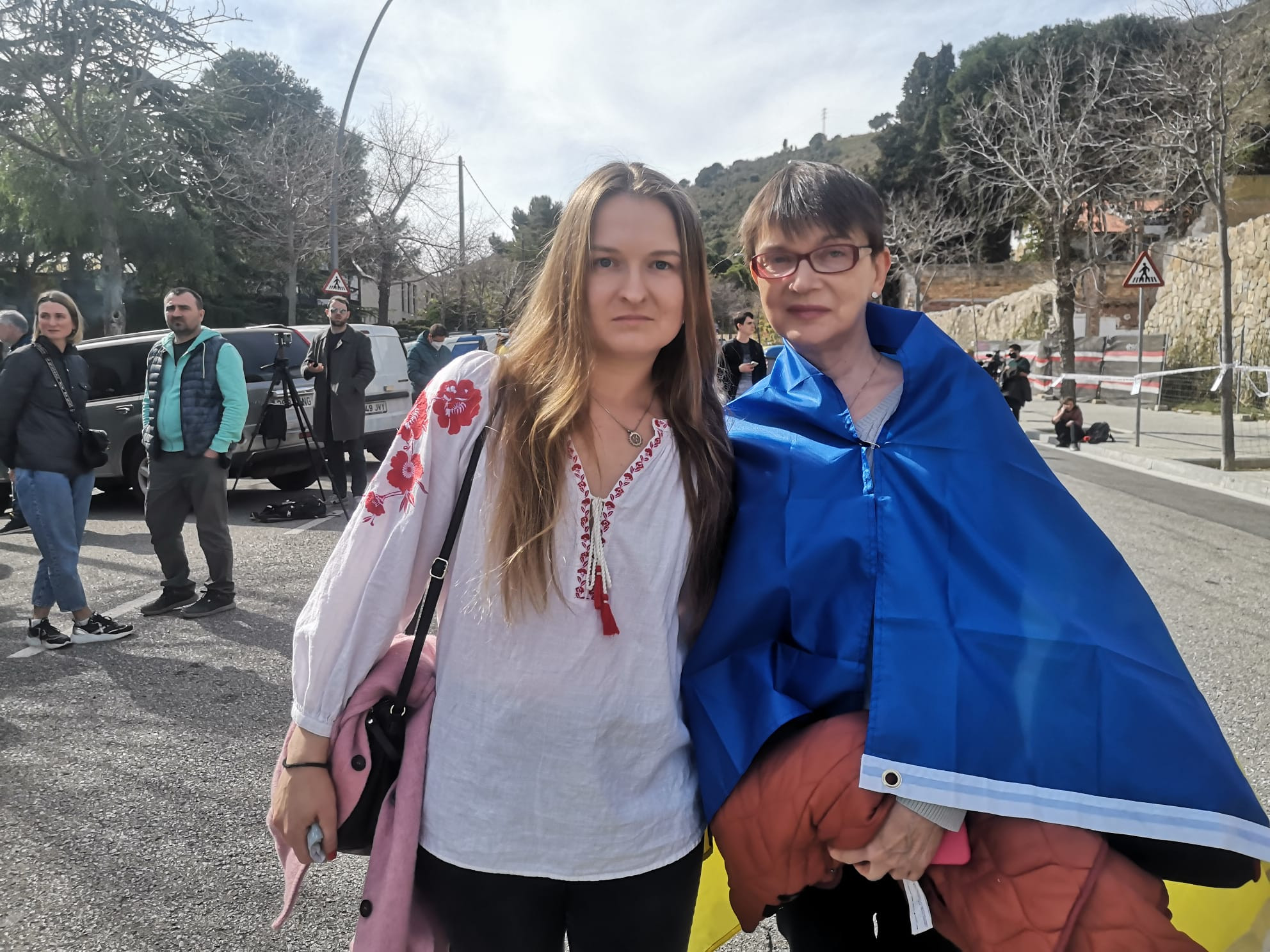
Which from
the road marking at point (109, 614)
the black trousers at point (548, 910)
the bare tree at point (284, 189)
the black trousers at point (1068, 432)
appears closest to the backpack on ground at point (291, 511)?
the road marking at point (109, 614)

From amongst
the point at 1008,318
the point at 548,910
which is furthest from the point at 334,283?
the point at 1008,318

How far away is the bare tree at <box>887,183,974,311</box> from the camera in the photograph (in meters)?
38.3

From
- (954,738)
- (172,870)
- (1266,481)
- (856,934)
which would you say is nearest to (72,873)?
(172,870)

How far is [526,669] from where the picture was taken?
1336 millimetres

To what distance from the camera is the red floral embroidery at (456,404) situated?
1.39 metres

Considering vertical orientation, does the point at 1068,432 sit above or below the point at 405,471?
below

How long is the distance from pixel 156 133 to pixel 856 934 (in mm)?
21389

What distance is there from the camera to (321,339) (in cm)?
890

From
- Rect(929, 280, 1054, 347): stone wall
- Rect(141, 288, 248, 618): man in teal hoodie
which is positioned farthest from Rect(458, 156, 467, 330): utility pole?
Rect(141, 288, 248, 618): man in teal hoodie

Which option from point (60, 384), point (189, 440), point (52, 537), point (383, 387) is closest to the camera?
point (52, 537)

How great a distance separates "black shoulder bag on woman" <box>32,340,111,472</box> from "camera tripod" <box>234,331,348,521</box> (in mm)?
2649

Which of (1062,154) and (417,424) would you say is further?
(1062,154)

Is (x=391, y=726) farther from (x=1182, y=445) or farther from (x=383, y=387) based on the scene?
(x=1182, y=445)

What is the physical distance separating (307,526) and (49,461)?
3209 mm
